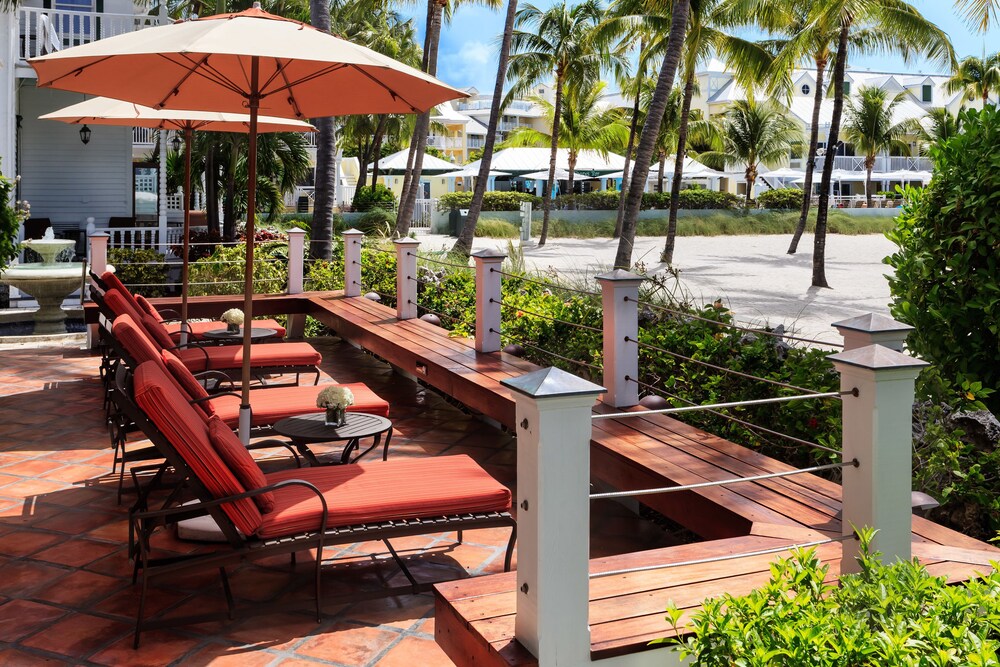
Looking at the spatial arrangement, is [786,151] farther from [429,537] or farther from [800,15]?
[429,537]

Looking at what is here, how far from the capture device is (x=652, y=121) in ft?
47.9

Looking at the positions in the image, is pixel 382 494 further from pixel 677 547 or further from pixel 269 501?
pixel 677 547

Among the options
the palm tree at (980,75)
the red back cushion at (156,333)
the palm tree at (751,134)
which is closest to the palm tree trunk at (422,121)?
the red back cushion at (156,333)

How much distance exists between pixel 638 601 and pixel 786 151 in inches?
1867

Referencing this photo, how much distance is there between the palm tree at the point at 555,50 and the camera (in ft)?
114

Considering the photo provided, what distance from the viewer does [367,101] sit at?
5898 mm

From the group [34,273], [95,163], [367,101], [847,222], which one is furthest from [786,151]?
[367,101]

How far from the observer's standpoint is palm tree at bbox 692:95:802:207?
4506 centimetres

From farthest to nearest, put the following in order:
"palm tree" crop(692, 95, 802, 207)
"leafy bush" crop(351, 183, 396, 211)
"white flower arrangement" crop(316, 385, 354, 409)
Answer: "palm tree" crop(692, 95, 802, 207), "leafy bush" crop(351, 183, 396, 211), "white flower arrangement" crop(316, 385, 354, 409)

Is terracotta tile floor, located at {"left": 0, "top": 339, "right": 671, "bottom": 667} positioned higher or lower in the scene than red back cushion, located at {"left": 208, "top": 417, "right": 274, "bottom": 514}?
lower

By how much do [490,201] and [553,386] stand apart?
124ft

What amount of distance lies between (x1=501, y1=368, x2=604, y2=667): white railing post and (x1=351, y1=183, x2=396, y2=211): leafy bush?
1250 inches

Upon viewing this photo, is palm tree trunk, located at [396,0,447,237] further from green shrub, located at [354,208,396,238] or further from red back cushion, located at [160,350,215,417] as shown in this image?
red back cushion, located at [160,350,215,417]

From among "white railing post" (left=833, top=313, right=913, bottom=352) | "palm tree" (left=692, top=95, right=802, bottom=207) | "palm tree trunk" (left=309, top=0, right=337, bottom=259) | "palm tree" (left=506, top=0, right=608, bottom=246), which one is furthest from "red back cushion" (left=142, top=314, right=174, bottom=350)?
"palm tree" (left=692, top=95, right=802, bottom=207)
